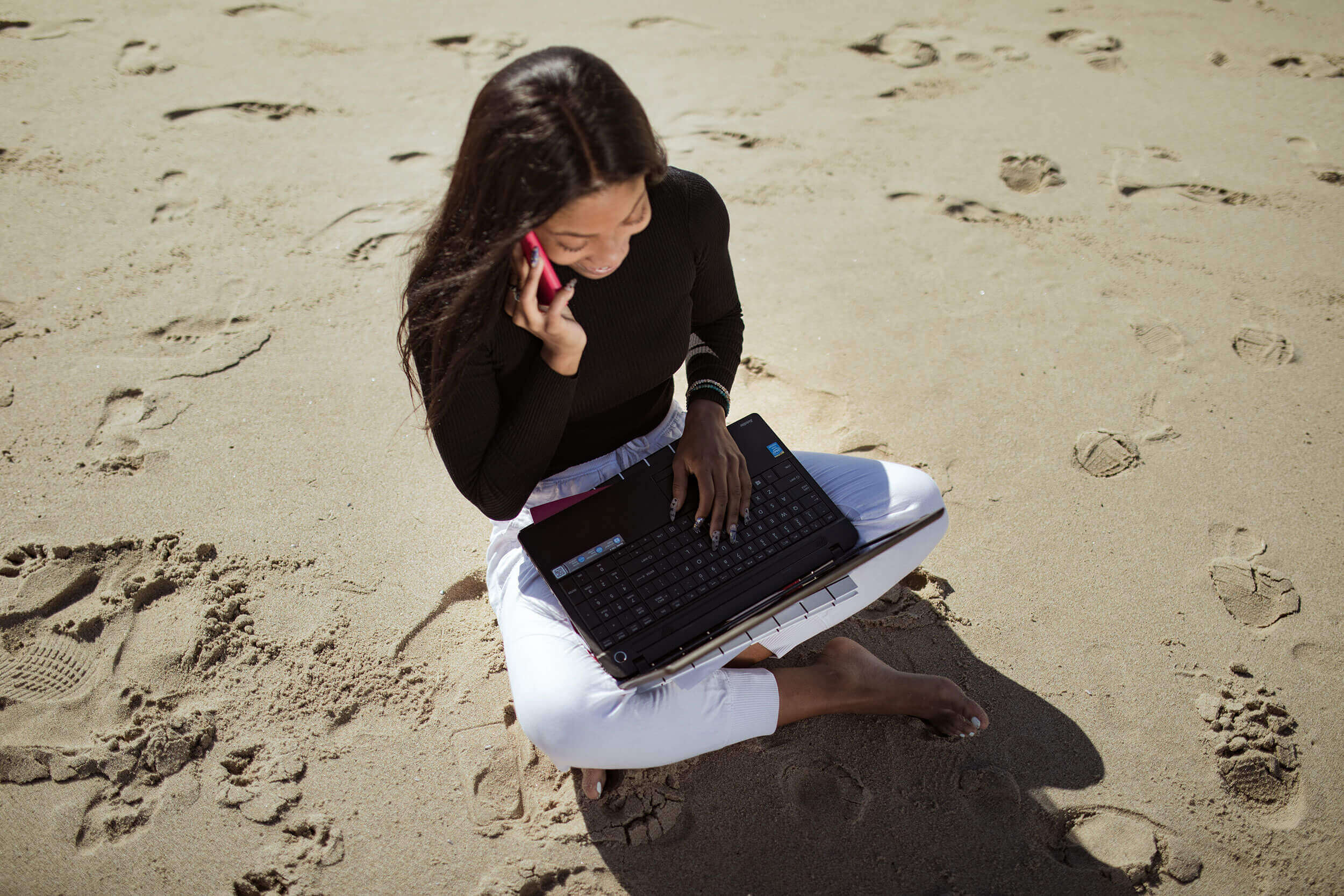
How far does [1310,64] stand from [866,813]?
13.7ft

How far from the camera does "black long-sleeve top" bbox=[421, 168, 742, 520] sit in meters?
1.54

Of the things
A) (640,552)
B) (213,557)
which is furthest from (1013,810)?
(213,557)

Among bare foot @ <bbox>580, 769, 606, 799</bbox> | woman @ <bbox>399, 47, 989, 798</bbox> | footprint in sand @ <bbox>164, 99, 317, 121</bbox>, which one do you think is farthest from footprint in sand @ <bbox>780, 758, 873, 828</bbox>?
footprint in sand @ <bbox>164, 99, 317, 121</bbox>

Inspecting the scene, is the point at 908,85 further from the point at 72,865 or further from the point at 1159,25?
the point at 72,865

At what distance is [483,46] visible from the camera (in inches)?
159

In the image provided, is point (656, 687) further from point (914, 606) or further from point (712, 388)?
point (914, 606)

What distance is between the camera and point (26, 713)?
1.83 m

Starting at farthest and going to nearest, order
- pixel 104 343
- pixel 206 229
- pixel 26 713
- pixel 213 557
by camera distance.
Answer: pixel 206 229 → pixel 104 343 → pixel 213 557 → pixel 26 713

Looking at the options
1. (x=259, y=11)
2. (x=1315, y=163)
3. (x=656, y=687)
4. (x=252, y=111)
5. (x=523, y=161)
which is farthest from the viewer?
(x=259, y=11)

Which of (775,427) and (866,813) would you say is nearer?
(866,813)

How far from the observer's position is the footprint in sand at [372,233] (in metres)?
3.01

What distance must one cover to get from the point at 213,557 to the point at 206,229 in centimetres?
151

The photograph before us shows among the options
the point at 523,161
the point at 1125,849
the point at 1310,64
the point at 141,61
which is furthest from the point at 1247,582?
the point at 141,61

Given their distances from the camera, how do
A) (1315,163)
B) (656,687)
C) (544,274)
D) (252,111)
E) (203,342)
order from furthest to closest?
(252,111)
(1315,163)
(203,342)
(656,687)
(544,274)
